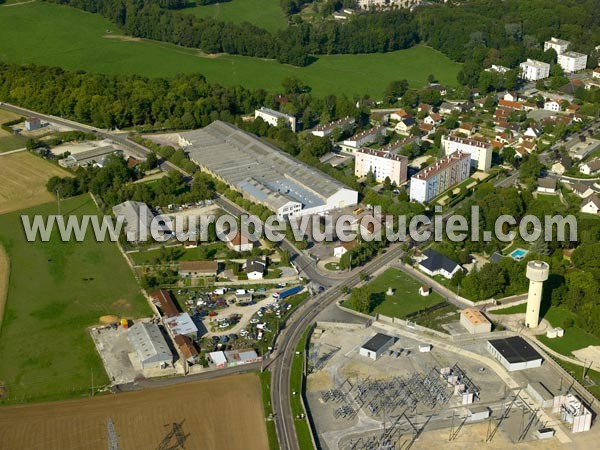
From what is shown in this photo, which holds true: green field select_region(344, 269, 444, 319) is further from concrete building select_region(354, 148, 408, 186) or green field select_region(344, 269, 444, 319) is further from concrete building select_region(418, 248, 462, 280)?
concrete building select_region(354, 148, 408, 186)

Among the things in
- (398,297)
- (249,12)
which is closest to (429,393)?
(398,297)

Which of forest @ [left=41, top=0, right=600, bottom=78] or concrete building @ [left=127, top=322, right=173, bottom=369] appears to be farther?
forest @ [left=41, top=0, right=600, bottom=78]

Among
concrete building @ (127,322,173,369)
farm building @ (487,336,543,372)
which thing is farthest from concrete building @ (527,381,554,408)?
concrete building @ (127,322,173,369)

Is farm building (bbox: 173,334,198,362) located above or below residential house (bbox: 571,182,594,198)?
below

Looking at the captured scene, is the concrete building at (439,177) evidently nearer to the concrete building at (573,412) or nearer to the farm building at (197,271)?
the farm building at (197,271)

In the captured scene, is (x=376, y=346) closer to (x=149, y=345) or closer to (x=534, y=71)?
(x=149, y=345)

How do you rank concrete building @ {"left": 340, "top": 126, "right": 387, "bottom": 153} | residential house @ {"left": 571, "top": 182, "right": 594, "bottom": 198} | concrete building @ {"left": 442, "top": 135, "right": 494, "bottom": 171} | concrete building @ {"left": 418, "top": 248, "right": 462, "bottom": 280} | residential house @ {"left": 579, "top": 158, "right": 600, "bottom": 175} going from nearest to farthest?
1. concrete building @ {"left": 418, "top": 248, "right": 462, "bottom": 280}
2. residential house @ {"left": 571, "top": 182, "right": 594, "bottom": 198}
3. residential house @ {"left": 579, "top": 158, "right": 600, "bottom": 175}
4. concrete building @ {"left": 442, "top": 135, "right": 494, "bottom": 171}
5. concrete building @ {"left": 340, "top": 126, "right": 387, "bottom": 153}

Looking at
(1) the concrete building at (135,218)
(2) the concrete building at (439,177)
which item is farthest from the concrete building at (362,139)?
(1) the concrete building at (135,218)
